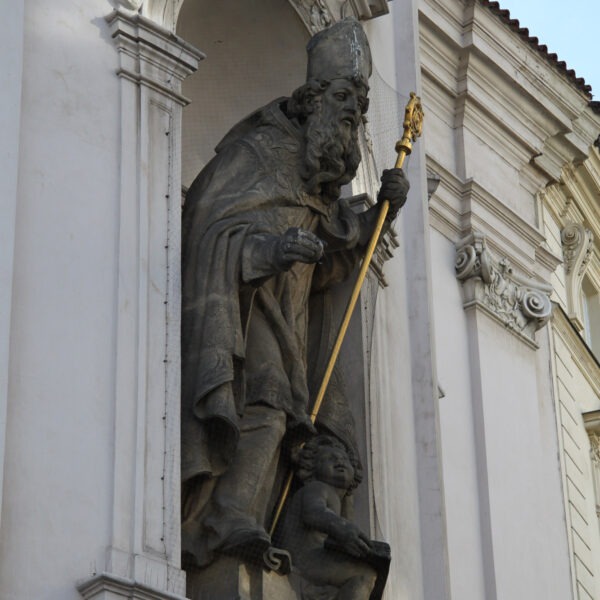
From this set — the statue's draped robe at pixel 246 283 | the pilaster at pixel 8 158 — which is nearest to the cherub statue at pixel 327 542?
the statue's draped robe at pixel 246 283

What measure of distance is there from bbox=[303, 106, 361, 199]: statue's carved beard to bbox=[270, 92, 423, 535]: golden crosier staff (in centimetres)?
29

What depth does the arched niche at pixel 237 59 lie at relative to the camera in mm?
7992

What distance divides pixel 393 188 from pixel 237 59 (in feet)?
3.95

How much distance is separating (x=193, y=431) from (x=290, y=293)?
0.88 meters

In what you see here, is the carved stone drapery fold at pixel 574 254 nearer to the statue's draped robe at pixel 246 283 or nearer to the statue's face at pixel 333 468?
the statue's draped robe at pixel 246 283

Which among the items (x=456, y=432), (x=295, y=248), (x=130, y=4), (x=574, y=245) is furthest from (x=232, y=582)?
(x=574, y=245)

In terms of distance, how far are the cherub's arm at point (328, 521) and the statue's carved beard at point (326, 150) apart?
1176 millimetres

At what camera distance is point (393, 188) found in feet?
23.9

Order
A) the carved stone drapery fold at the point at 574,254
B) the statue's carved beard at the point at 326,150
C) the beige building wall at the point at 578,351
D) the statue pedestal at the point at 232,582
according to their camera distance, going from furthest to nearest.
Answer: the carved stone drapery fold at the point at 574,254 → the beige building wall at the point at 578,351 → the statue's carved beard at the point at 326,150 → the statue pedestal at the point at 232,582

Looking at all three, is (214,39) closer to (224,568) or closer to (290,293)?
(290,293)

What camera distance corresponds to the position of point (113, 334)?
237 inches

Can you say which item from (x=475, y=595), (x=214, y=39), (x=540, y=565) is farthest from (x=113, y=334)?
(x=540, y=565)

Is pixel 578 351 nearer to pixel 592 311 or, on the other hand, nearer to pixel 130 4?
pixel 592 311

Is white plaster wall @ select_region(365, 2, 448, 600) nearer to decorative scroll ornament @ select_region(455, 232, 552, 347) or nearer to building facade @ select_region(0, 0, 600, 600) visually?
building facade @ select_region(0, 0, 600, 600)
